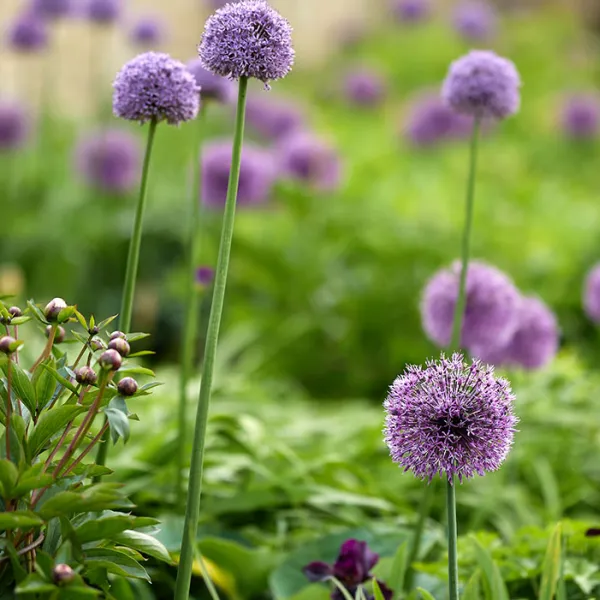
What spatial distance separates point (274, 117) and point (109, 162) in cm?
111

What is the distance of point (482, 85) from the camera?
146cm

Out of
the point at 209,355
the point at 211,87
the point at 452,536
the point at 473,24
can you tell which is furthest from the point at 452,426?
the point at 473,24

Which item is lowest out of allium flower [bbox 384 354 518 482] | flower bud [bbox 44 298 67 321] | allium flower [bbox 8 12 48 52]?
allium flower [bbox 384 354 518 482]

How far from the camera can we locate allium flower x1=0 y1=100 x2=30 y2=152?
4.09 metres

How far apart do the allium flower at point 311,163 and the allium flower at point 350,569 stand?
2.51 metres

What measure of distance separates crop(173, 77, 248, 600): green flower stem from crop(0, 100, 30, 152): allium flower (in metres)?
3.36

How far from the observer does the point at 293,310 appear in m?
3.63

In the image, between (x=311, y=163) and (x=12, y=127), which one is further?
(x=12, y=127)

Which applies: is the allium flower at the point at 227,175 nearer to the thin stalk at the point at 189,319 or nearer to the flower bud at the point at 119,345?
the thin stalk at the point at 189,319

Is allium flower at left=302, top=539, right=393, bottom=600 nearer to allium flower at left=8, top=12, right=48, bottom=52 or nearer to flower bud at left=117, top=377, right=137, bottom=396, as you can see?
flower bud at left=117, top=377, right=137, bottom=396

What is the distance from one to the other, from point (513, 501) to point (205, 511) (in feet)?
2.37

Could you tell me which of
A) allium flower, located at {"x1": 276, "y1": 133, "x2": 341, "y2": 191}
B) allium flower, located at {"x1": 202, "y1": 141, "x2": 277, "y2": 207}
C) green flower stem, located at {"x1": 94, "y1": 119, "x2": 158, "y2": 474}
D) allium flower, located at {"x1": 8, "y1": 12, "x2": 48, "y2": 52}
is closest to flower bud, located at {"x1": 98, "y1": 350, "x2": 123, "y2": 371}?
green flower stem, located at {"x1": 94, "y1": 119, "x2": 158, "y2": 474}

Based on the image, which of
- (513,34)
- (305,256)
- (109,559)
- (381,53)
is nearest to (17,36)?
(305,256)

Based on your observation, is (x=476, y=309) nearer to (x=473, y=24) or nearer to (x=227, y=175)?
(x=227, y=175)
